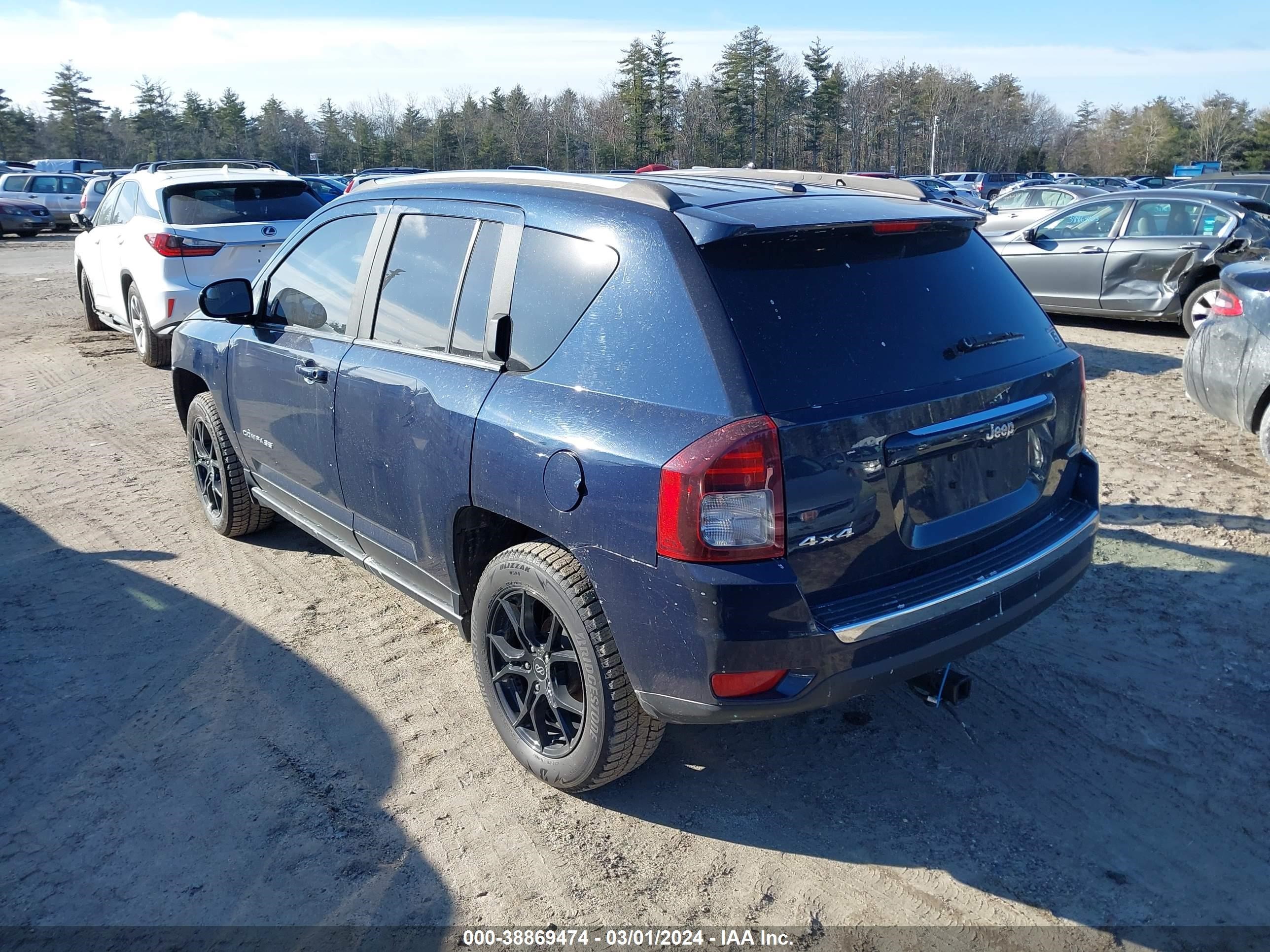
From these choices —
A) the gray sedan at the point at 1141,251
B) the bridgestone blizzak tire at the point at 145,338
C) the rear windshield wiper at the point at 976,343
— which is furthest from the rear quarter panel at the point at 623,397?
the gray sedan at the point at 1141,251

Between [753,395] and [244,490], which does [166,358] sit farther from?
[753,395]

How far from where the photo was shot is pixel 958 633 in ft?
9.46

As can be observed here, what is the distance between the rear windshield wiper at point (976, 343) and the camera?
303cm

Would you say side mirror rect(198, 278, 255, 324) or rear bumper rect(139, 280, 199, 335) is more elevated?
side mirror rect(198, 278, 255, 324)

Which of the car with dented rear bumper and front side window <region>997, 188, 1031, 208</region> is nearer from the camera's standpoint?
the car with dented rear bumper

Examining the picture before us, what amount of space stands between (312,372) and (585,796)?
2089 mm

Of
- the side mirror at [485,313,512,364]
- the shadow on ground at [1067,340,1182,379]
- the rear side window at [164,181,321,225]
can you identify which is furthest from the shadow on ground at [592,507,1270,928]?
the rear side window at [164,181,321,225]

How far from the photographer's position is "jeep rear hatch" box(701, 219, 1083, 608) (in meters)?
2.66

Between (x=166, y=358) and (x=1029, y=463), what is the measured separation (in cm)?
933

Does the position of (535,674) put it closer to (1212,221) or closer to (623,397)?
(623,397)

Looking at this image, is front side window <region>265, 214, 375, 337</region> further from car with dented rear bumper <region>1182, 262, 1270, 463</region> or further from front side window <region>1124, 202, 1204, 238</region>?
front side window <region>1124, 202, 1204, 238</region>

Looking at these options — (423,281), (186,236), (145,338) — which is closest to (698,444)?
(423,281)

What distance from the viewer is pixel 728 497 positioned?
256 cm

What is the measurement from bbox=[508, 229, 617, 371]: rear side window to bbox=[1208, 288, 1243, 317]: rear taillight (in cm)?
520
